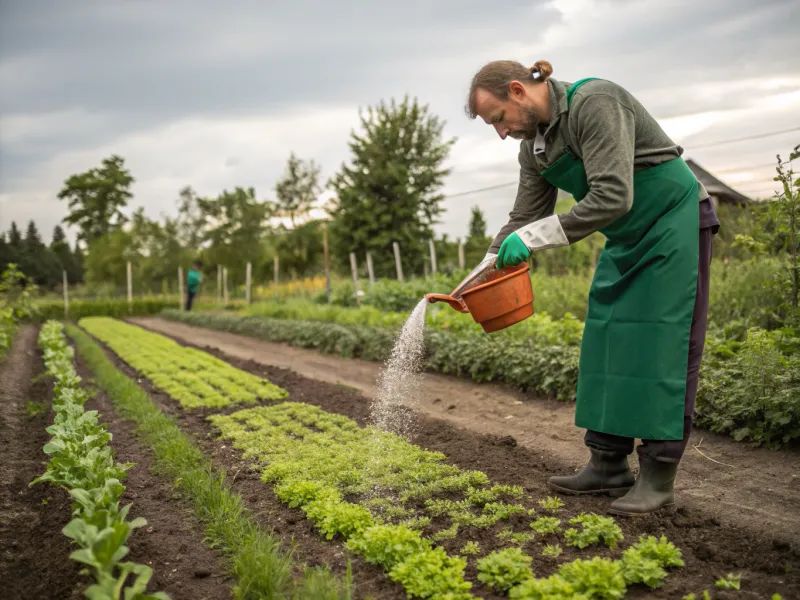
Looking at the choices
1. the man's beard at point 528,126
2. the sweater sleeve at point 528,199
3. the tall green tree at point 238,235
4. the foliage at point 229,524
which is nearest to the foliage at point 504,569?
the foliage at point 229,524

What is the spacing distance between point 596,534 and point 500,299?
1123 mm

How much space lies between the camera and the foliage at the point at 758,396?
3864 mm

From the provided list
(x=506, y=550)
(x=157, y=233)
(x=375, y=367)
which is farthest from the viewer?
(x=157, y=233)

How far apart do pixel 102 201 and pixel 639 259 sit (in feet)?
154

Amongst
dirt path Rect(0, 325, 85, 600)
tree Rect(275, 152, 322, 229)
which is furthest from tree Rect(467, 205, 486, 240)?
dirt path Rect(0, 325, 85, 600)

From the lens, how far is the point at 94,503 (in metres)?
2.59

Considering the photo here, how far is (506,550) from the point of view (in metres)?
2.53

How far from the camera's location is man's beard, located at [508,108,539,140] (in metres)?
2.94

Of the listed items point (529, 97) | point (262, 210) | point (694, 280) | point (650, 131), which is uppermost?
point (262, 210)

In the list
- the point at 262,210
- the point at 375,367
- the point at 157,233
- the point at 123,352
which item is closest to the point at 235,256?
the point at 262,210

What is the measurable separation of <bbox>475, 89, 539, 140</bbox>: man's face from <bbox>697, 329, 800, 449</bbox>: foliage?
2.29m

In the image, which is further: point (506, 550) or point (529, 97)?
point (529, 97)

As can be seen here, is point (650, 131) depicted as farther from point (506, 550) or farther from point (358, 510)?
point (358, 510)

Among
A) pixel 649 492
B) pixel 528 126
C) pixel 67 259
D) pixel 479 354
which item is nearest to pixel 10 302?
pixel 479 354
